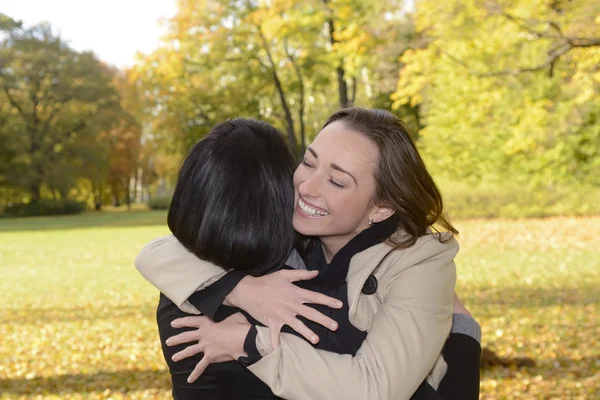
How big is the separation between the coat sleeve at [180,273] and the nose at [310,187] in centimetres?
34

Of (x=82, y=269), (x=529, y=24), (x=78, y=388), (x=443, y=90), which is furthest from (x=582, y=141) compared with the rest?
(x=78, y=388)

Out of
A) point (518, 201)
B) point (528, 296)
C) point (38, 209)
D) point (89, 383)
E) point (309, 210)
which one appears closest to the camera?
point (309, 210)

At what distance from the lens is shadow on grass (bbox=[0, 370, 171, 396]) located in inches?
273

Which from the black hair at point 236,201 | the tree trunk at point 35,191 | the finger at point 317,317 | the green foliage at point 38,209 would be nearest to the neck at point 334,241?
the black hair at point 236,201

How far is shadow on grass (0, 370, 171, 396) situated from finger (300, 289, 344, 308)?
5.37 m

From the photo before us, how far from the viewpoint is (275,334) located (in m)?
1.86

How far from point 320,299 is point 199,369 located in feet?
1.26

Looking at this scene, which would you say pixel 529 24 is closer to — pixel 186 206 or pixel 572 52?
pixel 572 52

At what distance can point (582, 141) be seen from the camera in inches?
1088

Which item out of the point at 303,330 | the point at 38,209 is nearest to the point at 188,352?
the point at 303,330

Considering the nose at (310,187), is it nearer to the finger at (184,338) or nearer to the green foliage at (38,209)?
the finger at (184,338)

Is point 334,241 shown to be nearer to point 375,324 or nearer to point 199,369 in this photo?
point 375,324

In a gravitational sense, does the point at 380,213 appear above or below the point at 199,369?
above

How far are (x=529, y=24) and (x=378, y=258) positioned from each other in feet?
33.3
